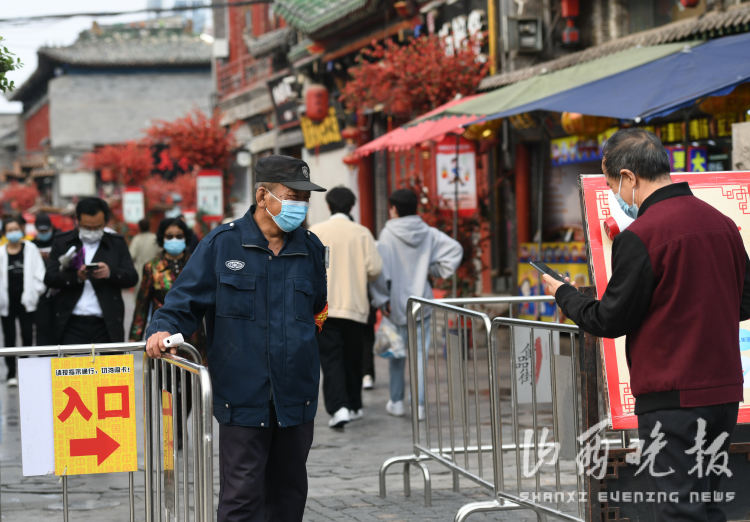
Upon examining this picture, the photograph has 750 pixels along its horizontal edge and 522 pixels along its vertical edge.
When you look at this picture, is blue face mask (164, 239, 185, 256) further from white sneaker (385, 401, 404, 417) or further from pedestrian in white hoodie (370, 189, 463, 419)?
white sneaker (385, 401, 404, 417)

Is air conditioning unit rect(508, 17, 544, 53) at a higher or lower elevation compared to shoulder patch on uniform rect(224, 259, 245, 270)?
higher

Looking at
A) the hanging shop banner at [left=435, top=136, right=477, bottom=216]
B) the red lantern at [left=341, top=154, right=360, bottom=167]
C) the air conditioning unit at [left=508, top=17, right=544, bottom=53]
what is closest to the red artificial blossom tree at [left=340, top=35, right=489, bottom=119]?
the air conditioning unit at [left=508, top=17, right=544, bottom=53]

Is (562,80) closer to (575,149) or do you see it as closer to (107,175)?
(575,149)

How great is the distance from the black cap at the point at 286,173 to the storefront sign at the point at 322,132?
19.9m

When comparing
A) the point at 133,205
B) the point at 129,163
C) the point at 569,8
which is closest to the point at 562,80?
the point at 569,8

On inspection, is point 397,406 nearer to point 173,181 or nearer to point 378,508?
point 378,508

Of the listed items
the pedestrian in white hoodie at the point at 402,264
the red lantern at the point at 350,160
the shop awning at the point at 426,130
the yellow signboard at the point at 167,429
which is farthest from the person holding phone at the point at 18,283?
the red lantern at the point at 350,160

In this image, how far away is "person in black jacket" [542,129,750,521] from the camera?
4145 mm

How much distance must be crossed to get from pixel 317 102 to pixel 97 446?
20.4 meters

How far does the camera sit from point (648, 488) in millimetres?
5059

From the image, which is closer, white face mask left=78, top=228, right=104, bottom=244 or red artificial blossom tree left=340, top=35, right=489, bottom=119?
white face mask left=78, top=228, right=104, bottom=244

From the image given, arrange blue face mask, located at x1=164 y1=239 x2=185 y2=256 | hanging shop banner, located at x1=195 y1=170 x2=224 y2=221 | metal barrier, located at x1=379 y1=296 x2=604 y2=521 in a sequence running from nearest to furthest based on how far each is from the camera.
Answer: metal barrier, located at x1=379 y1=296 x2=604 y2=521 → blue face mask, located at x1=164 y1=239 x2=185 y2=256 → hanging shop banner, located at x1=195 y1=170 x2=224 y2=221

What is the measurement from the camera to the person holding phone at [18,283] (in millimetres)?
13156

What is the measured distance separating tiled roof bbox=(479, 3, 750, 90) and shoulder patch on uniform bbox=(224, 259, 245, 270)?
26.9 feet
